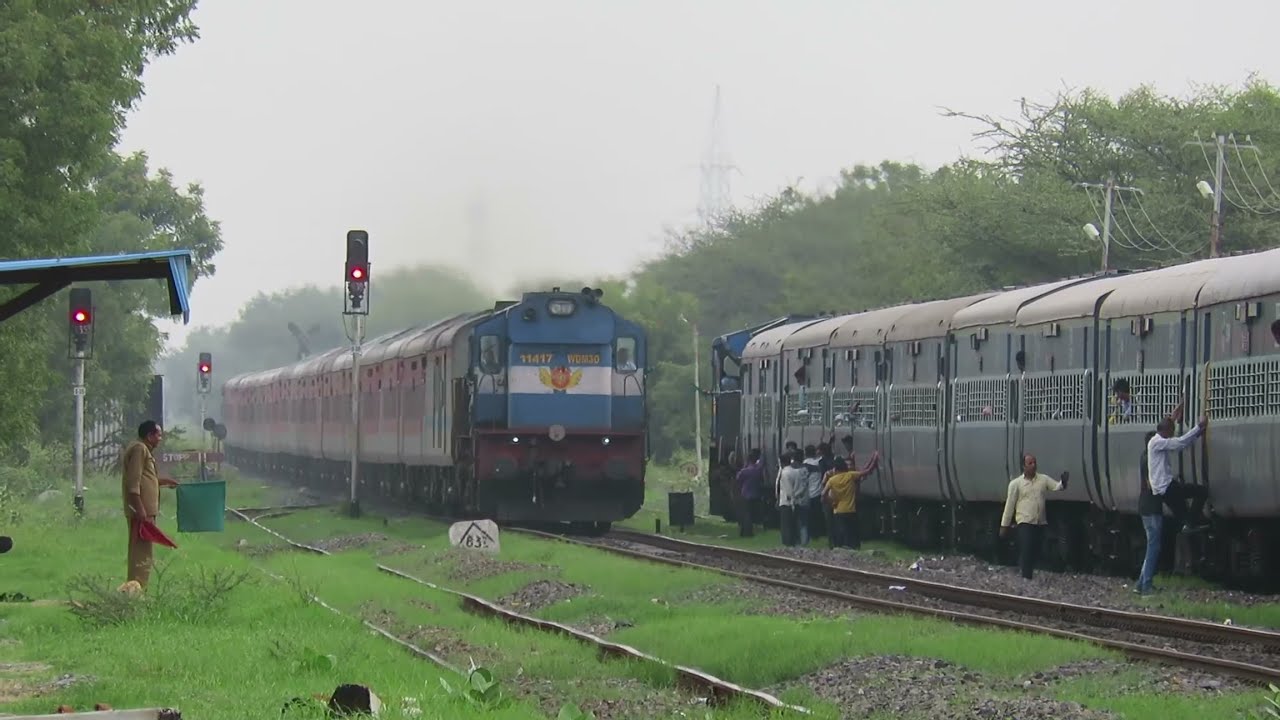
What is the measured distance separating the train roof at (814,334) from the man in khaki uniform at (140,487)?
15001 millimetres

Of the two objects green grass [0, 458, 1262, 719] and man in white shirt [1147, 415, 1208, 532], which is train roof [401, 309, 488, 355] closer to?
green grass [0, 458, 1262, 719]

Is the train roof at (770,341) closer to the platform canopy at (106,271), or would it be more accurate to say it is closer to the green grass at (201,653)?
the green grass at (201,653)

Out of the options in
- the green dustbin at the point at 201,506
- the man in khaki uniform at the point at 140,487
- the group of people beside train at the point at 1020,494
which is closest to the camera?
the man in khaki uniform at the point at 140,487

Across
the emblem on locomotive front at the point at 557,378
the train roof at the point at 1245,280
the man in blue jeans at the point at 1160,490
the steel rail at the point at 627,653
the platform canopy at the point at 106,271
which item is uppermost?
the train roof at the point at 1245,280

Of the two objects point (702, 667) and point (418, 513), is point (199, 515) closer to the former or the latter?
point (702, 667)

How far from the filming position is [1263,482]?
16.5m

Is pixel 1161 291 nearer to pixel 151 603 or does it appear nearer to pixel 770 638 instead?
pixel 770 638

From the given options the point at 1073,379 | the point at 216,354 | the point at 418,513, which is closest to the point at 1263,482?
the point at 1073,379

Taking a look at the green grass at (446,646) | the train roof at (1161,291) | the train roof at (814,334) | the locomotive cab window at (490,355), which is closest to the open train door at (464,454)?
the locomotive cab window at (490,355)

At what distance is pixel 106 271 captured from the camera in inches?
412

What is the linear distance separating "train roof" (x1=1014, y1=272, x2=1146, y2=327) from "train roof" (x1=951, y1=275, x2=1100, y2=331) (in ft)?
0.87

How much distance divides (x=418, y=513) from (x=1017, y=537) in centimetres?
1863

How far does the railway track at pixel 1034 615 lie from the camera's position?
41.7 feet

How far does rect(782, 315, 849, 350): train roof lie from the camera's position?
99.0ft
